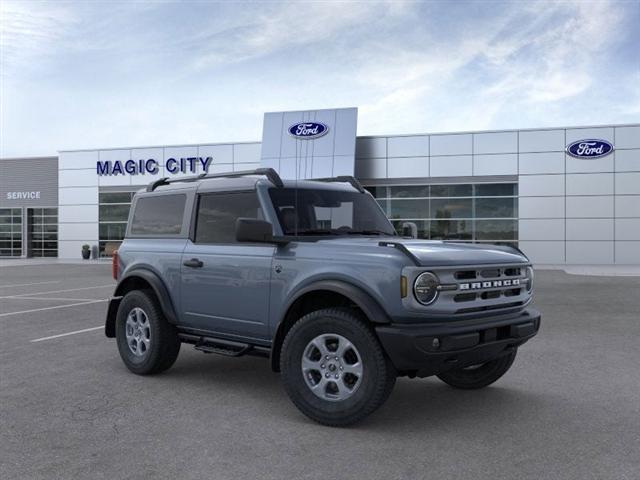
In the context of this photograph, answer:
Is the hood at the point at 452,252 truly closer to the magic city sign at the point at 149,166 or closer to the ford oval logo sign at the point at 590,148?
the ford oval logo sign at the point at 590,148

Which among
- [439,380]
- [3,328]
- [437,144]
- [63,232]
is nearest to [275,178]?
[439,380]

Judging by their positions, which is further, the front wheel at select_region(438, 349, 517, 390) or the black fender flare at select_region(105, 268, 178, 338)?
the black fender flare at select_region(105, 268, 178, 338)

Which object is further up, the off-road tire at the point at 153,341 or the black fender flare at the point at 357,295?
the black fender flare at the point at 357,295

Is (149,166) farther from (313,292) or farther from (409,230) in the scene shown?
(313,292)

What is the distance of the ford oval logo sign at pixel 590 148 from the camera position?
28.9 meters

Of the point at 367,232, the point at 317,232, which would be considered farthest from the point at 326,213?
the point at 367,232

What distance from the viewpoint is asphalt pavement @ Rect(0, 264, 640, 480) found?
3.93 meters

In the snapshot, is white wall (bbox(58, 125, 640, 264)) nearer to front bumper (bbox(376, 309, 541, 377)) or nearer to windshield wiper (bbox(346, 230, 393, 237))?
windshield wiper (bbox(346, 230, 393, 237))

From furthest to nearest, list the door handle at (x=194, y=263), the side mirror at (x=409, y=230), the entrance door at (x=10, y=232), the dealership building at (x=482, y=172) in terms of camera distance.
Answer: the entrance door at (x=10, y=232), the dealership building at (x=482, y=172), the side mirror at (x=409, y=230), the door handle at (x=194, y=263)

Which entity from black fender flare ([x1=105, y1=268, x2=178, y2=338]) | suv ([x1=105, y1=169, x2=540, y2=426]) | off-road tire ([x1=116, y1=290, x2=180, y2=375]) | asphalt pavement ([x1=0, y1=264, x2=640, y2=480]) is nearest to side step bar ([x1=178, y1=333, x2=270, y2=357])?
suv ([x1=105, y1=169, x2=540, y2=426])

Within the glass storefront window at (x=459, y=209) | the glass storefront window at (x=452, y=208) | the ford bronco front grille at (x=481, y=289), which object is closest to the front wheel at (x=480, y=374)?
the ford bronco front grille at (x=481, y=289)

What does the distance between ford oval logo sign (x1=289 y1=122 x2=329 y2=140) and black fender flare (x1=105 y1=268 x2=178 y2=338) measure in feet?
82.2

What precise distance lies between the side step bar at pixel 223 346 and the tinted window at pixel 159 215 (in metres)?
1.10

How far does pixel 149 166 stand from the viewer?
35.4 metres
